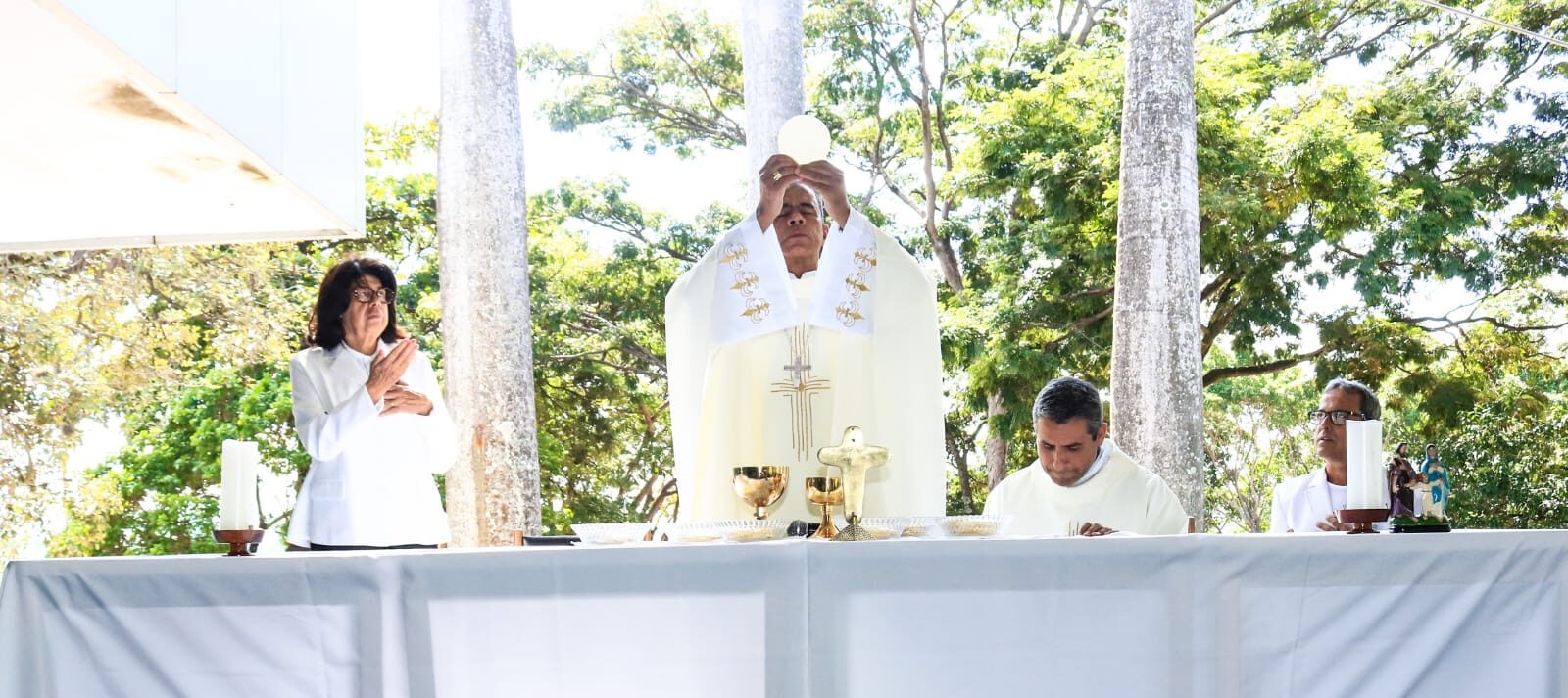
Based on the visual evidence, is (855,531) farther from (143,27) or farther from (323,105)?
(323,105)

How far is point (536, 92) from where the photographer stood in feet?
46.4

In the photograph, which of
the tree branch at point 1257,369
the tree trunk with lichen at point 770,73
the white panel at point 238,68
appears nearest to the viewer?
the white panel at point 238,68

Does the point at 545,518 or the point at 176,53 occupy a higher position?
the point at 176,53

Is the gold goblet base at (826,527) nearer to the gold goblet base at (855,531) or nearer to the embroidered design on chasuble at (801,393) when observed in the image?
the gold goblet base at (855,531)

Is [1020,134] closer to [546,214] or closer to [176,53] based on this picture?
[546,214]

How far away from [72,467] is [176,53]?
8.39 meters

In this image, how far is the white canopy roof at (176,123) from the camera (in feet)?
10.1

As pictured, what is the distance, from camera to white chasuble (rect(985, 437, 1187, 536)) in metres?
3.51

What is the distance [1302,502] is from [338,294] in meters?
2.63

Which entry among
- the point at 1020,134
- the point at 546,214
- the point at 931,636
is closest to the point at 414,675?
the point at 931,636

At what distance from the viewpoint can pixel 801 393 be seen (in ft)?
11.4

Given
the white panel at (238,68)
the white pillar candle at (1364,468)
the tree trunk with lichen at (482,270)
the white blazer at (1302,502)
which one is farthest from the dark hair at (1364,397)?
the tree trunk with lichen at (482,270)

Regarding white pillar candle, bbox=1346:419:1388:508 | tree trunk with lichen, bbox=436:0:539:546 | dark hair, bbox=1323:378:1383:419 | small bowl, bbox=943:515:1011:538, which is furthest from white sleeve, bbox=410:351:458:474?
tree trunk with lichen, bbox=436:0:539:546

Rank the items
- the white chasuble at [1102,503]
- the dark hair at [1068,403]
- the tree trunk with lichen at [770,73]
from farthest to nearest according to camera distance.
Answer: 1. the tree trunk with lichen at [770,73]
2. the white chasuble at [1102,503]
3. the dark hair at [1068,403]
